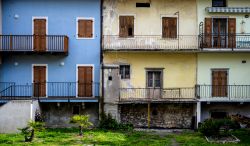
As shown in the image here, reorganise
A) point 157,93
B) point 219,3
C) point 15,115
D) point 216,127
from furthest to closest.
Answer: point 219,3 → point 157,93 → point 15,115 → point 216,127

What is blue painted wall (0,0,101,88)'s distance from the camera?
31.3m

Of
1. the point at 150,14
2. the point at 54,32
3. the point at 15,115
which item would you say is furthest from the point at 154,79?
the point at 15,115

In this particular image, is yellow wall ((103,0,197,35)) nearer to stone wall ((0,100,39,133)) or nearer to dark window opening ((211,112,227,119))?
dark window opening ((211,112,227,119))

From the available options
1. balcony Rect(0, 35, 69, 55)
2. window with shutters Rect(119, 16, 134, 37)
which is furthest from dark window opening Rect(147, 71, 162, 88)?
balcony Rect(0, 35, 69, 55)

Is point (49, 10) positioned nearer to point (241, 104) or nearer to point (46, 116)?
point (46, 116)

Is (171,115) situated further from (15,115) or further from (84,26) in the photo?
(15,115)

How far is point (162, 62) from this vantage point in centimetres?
3183

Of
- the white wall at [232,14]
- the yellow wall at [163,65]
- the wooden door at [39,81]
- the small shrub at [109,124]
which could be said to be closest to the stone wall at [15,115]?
the wooden door at [39,81]

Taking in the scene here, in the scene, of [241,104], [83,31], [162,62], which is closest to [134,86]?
[162,62]

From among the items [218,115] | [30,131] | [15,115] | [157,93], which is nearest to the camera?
[30,131]

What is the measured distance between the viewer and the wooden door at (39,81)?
3134cm

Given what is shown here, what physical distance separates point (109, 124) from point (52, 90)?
4673 millimetres

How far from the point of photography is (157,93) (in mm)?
31734

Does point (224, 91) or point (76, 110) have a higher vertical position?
point (224, 91)
